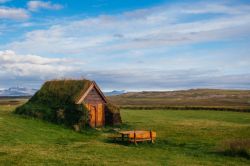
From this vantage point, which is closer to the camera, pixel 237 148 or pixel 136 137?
pixel 237 148

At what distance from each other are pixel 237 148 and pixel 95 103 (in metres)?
25.3

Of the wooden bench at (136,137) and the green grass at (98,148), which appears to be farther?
the wooden bench at (136,137)

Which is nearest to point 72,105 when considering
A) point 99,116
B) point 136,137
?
point 99,116

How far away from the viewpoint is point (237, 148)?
27.4 m

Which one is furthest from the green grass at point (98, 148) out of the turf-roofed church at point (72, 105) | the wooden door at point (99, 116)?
the wooden door at point (99, 116)

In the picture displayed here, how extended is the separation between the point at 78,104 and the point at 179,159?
896 inches

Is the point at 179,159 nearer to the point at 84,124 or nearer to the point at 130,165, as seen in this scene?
the point at 130,165

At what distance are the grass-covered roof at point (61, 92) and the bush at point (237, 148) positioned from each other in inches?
885

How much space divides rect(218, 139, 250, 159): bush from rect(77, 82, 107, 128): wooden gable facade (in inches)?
865

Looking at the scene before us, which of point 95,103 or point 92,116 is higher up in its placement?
point 95,103

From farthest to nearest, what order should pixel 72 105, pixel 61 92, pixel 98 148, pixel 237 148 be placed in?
1. pixel 61 92
2. pixel 72 105
3. pixel 98 148
4. pixel 237 148

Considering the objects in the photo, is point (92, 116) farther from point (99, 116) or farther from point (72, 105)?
point (72, 105)

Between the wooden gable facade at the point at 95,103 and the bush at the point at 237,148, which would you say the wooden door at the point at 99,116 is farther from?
the bush at the point at 237,148

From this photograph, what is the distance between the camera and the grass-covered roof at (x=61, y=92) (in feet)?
156
